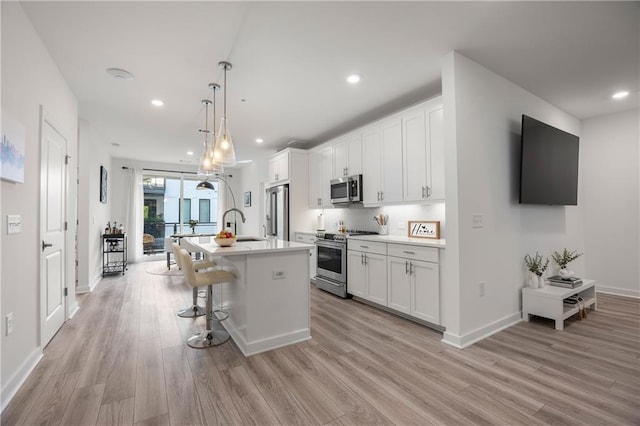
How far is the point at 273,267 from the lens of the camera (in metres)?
2.69

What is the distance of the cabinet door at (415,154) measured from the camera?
344 centimetres

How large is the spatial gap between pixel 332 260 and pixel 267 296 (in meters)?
1.95

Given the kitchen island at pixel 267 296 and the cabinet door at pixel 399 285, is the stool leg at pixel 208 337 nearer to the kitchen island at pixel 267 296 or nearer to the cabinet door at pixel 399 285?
the kitchen island at pixel 267 296

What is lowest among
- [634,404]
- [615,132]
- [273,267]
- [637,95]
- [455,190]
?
[634,404]

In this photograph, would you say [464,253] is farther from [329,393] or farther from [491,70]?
[491,70]

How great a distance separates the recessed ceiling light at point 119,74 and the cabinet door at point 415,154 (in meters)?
3.11

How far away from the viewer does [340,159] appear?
192 inches

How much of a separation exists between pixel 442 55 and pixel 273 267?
8.29ft

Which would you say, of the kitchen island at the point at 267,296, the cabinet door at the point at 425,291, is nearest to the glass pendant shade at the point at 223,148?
the kitchen island at the point at 267,296

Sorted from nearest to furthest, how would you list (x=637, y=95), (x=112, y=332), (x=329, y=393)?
1. (x=329, y=393)
2. (x=112, y=332)
3. (x=637, y=95)

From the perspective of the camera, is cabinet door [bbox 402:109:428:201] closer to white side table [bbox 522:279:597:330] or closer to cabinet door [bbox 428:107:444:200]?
cabinet door [bbox 428:107:444:200]

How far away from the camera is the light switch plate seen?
200 centimetres

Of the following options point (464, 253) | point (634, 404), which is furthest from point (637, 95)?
point (634, 404)

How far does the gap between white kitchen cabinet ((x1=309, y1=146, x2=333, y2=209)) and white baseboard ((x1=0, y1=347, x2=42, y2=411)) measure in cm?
395
